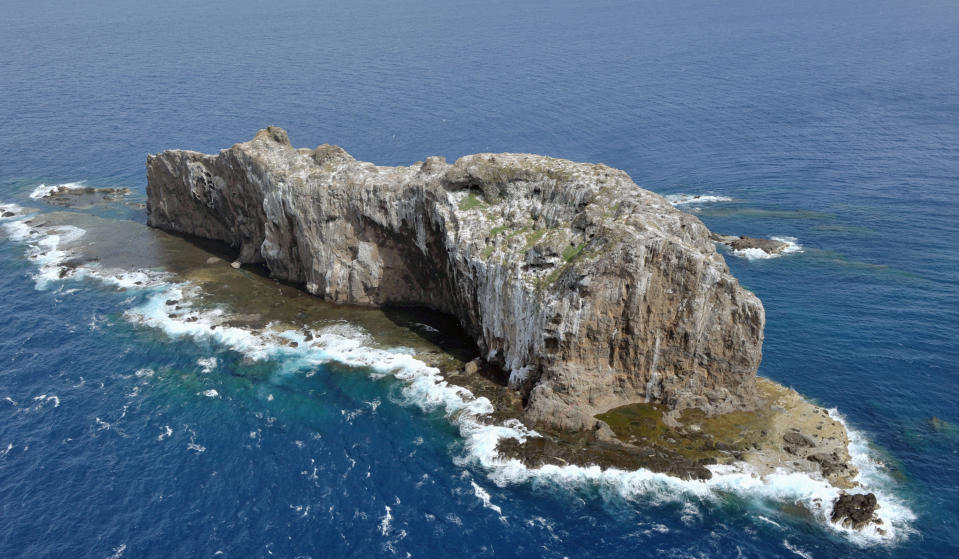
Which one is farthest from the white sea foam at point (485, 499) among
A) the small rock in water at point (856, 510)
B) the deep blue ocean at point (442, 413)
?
the small rock in water at point (856, 510)

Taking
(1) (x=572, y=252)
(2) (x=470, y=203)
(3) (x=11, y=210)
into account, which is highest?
(2) (x=470, y=203)

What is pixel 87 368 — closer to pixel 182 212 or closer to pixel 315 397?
pixel 315 397

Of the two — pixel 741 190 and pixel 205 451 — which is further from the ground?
pixel 741 190

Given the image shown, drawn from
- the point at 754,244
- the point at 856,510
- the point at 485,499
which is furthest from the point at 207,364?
the point at 754,244

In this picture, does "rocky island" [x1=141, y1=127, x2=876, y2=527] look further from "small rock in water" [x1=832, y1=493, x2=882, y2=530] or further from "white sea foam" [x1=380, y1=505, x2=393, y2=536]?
"white sea foam" [x1=380, y1=505, x2=393, y2=536]

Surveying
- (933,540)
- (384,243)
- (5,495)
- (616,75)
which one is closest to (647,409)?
(933,540)

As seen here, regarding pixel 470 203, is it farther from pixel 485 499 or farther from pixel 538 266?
pixel 485 499
